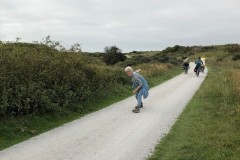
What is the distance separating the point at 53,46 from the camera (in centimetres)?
1695

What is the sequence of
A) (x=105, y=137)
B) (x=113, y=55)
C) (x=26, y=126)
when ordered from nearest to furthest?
(x=105, y=137), (x=26, y=126), (x=113, y=55)

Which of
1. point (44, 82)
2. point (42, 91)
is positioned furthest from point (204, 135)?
point (44, 82)

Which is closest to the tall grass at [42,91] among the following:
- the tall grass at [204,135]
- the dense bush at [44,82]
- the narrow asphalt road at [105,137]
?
the dense bush at [44,82]

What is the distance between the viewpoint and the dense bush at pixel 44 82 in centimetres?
1243

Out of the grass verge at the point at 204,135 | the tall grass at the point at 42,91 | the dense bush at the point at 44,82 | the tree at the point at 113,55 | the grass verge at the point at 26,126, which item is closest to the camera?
the grass verge at the point at 204,135

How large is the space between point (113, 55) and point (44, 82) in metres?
51.6

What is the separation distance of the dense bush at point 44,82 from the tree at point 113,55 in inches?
1774

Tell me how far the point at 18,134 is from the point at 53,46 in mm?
6484

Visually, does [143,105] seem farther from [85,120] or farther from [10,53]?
[10,53]

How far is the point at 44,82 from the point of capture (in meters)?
14.4

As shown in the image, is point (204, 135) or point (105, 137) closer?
point (105, 137)

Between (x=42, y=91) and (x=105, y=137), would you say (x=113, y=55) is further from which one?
(x=105, y=137)

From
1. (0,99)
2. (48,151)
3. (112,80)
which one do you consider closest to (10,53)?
(0,99)

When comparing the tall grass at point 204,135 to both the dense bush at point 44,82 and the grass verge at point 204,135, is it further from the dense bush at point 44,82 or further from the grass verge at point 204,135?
the dense bush at point 44,82
